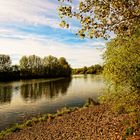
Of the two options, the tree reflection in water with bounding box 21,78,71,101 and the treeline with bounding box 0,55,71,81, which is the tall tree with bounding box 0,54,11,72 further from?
the tree reflection in water with bounding box 21,78,71,101

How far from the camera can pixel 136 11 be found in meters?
10.7

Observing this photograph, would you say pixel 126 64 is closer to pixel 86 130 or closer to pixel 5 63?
pixel 86 130

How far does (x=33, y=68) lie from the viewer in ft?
520

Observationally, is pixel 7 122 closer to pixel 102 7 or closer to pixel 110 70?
pixel 110 70

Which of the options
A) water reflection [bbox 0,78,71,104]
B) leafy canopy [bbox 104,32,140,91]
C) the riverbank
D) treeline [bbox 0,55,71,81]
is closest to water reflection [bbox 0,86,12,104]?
water reflection [bbox 0,78,71,104]

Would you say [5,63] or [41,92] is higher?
[5,63]

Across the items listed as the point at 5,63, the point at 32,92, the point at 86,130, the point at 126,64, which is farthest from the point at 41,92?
the point at 5,63

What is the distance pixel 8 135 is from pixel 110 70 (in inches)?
419

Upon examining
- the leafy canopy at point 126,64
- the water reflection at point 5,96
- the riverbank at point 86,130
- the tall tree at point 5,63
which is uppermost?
the tall tree at point 5,63

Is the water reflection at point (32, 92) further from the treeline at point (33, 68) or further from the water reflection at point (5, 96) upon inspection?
the treeline at point (33, 68)

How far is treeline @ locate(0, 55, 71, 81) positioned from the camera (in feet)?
466

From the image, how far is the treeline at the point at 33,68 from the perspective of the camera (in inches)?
5591

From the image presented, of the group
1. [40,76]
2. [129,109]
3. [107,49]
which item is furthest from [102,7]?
[40,76]

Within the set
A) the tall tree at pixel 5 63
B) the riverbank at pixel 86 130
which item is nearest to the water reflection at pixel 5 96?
the riverbank at pixel 86 130
